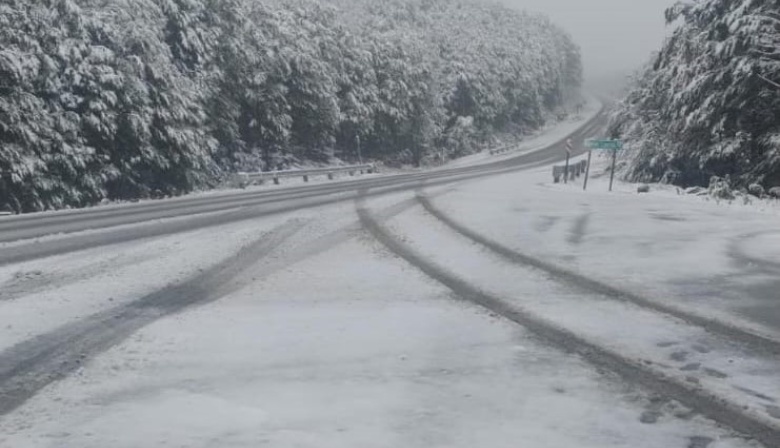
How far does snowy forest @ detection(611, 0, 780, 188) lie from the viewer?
17469 mm

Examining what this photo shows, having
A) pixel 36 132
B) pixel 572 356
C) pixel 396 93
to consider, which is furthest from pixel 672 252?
pixel 396 93

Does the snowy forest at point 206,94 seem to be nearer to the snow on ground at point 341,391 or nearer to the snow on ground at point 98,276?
the snow on ground at point 98,276

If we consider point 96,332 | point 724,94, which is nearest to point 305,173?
point 724,94

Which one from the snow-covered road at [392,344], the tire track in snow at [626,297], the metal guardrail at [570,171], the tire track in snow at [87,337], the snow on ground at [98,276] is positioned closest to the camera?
the snow-covered road at [392,344]

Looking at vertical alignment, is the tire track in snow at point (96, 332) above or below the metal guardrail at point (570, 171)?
above

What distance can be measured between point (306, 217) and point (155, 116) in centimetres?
1149

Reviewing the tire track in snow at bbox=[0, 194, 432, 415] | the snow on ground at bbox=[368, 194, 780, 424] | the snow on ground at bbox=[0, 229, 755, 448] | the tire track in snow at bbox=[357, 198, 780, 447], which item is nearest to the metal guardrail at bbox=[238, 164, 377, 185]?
the tire track in snow at bbox=[0, 194, 432, 415]

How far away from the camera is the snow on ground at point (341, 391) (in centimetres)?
368

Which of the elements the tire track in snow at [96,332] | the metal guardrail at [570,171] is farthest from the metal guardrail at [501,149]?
the tire track in snow at [96,332]

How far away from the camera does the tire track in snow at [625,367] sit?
385 centimetres

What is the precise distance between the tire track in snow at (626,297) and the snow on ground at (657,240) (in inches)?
7.9

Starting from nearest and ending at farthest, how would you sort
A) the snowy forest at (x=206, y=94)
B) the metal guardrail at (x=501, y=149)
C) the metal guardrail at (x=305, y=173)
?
the snowy forest at (x=206, y=94) < the metal guardrail at (x=305, y=173) < the metal guardrail at (x=501, y=149)

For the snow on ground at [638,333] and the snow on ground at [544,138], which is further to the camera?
the snow on ground at [544,138]

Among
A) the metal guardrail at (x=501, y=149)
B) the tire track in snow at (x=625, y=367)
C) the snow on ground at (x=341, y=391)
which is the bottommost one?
the metal guardrail at (x=501, y=149)
